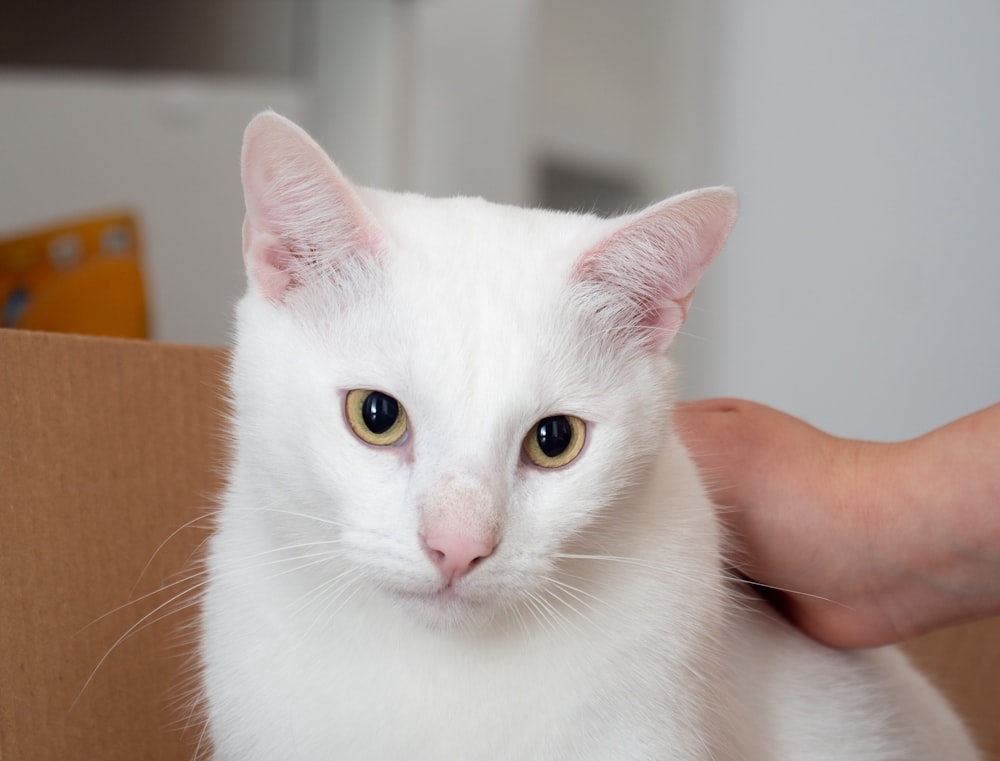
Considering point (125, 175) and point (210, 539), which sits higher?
point (125, 175)

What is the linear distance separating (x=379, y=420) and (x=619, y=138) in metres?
3.64

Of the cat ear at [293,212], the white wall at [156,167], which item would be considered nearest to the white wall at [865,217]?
the white wall at [156,167]

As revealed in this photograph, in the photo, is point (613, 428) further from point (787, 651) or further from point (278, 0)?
point (278, 0)

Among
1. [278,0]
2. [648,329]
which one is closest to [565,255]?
[648,329]

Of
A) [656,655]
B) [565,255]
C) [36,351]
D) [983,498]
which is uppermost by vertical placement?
[565,255]

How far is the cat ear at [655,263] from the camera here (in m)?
1.00

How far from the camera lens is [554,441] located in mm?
979

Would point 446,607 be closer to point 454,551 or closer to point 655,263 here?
point 454,551

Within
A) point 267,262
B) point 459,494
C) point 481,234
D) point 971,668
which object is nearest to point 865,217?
point 971,668

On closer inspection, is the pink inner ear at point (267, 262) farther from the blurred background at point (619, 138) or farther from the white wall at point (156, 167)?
the white wall at point (156, 167)

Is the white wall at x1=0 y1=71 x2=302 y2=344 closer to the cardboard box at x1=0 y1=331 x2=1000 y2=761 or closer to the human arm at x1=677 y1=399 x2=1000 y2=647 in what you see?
the cardboard box at x1=0 y1=331 x2=1000 y2=761

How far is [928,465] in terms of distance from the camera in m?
1.19

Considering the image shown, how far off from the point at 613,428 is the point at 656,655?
246mm

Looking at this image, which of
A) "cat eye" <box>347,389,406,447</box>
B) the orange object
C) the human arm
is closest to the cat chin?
"cat eye" <box>347,389,406,447</box>
